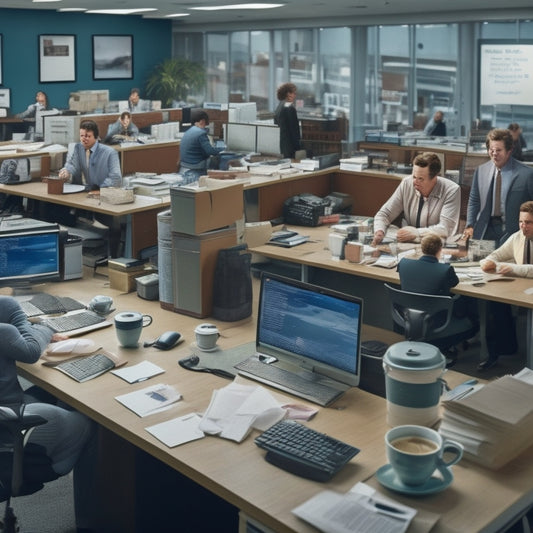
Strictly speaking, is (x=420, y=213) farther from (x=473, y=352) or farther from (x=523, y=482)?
(x=523, y=482)

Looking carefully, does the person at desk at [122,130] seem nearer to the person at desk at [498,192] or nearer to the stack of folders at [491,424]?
the person at desk at [498,192]

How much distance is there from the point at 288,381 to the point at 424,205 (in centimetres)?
283

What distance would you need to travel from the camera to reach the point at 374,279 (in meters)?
5.69

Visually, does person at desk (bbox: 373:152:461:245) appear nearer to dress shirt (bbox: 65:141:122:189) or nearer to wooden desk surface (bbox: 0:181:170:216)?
wooden desk surface (bbox: 0:181:170:216)

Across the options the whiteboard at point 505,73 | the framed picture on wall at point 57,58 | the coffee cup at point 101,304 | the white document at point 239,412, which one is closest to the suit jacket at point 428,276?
the coffee cup at point 101,304

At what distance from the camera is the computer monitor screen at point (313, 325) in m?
3.26

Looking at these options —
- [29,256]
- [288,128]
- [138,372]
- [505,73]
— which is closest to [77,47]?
[505,73]

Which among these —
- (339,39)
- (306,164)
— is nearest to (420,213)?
(306,164)

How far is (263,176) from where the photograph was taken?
6852 millimetres

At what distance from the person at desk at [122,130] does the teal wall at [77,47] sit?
6397mm

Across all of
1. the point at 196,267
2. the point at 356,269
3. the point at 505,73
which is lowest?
the point at 356,269

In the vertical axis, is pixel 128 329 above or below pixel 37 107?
below

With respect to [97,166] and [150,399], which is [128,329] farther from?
[97,166]

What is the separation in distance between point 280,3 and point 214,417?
9633mm
